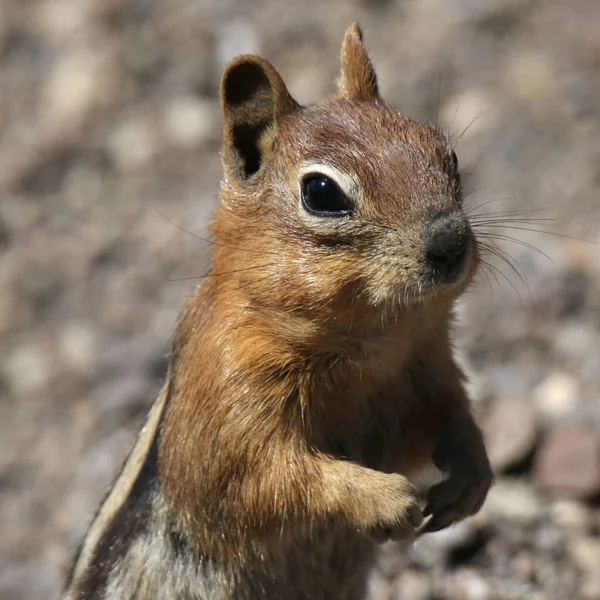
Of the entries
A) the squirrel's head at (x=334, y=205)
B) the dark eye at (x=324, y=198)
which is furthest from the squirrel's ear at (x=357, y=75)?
the dark eye at (x=324, y=198)

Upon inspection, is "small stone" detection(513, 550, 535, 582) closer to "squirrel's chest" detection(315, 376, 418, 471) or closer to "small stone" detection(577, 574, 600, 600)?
"small stone" detection(577, 574, 600, 600)

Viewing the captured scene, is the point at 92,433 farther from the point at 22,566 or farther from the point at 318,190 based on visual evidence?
the point at 318,190

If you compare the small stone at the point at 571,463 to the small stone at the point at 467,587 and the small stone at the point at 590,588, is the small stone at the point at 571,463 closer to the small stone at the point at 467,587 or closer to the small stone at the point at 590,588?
the small stone at the point at 590,588

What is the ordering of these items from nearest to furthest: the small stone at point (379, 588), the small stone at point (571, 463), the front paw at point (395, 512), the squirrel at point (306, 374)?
1. the squirrel at point (306, 374)
2. the front paw at point (395, 512)
3. the small stone at point (379, 588)
4. the small stone at point (571, 463)

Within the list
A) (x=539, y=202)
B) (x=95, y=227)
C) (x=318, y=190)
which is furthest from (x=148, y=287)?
(x=318, y=190)

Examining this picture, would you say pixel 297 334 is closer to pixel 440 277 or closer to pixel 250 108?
pixel 440 277

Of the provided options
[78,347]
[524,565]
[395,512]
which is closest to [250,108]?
[395,512]

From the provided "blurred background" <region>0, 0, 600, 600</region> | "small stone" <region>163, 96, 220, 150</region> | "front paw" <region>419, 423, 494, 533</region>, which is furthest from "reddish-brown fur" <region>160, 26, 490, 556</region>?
"small stone" <region>163, 96, 220, 150</region>
